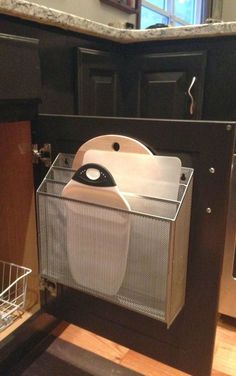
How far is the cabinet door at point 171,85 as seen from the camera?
3.39 ft

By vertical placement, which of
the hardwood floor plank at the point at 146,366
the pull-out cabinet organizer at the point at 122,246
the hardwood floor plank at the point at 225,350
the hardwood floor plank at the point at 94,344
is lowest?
the hardwood floor plank at the point at 225,350

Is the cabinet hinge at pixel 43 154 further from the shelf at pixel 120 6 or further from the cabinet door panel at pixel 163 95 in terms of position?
the shelf at pixel 120 6

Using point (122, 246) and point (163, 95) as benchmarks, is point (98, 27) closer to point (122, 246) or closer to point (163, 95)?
point (163, 95)

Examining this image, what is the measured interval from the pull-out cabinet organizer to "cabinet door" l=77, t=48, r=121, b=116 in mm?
310

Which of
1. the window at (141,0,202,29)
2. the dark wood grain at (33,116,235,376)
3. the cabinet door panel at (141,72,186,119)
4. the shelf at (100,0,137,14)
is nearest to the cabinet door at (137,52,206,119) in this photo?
the cabinet door panel at (141,72,186,119)

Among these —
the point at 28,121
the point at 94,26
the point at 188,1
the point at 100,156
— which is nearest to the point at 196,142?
the point at 100,156

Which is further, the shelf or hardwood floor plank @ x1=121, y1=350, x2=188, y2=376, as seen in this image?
the shelf

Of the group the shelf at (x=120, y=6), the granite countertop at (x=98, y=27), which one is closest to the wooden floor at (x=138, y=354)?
the granite countertop at (x=98, y=27)

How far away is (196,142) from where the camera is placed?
631 millimetres

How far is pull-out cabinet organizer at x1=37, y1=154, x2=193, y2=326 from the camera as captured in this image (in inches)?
25.0

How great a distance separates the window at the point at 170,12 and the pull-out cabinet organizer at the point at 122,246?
211 centimetres

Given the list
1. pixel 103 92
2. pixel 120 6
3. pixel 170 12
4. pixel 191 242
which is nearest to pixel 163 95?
pixel 103 92

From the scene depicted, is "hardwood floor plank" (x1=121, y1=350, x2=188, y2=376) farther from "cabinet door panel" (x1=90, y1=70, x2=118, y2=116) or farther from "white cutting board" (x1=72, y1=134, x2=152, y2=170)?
"cabinet door panel" (x1=90, y1=70, x2=118, y2=116)

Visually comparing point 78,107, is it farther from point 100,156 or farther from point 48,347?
point 48,347
